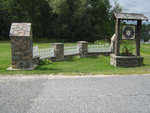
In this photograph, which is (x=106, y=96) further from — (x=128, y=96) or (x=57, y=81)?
(x=57, y=81)

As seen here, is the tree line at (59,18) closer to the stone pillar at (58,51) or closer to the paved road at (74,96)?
the stone pillar at (58,51)

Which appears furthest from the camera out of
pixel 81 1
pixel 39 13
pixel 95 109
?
pixel 39 13

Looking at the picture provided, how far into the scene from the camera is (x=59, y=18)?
3766cm

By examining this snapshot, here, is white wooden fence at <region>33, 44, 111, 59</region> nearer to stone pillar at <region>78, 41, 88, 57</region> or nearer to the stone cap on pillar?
stone pillar at <region>78, 41, 88, 57</region>

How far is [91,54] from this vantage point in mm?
12859

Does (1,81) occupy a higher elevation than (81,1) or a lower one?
lower

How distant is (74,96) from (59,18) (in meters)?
35.6

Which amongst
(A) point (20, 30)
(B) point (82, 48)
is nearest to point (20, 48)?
(A) point (20, 30)

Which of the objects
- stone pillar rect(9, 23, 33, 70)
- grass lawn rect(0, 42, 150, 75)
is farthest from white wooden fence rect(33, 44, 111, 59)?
stone pillar rect(9, 23, 33, 70)

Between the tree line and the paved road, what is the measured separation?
105ft

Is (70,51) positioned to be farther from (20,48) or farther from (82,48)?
(20,48)

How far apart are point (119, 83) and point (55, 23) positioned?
114ft

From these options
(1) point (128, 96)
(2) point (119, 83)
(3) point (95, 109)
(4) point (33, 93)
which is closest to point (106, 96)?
(1) point (128, 96)

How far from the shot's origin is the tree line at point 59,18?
3638cm
